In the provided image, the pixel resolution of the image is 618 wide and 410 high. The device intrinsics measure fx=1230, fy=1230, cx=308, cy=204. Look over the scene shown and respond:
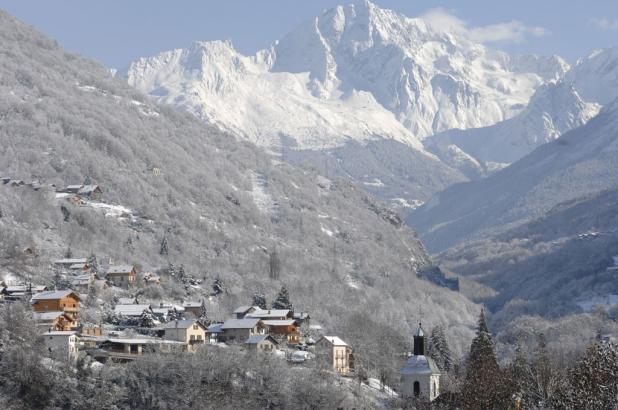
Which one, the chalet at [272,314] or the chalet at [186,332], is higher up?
the chalet at [272,314]

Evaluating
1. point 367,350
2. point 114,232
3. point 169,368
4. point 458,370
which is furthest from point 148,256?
point 169,368

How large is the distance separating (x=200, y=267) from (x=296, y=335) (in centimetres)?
5185

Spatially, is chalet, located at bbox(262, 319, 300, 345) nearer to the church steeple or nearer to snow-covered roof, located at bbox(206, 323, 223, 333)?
snow-covered roof, located at bbox(206, 323, 223, 333)

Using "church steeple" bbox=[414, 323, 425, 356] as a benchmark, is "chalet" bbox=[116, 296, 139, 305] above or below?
above

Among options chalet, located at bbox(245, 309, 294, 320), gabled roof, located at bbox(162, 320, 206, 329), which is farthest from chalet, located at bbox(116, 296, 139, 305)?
gabled roof, located at bbox(162, 320, 206, 329)

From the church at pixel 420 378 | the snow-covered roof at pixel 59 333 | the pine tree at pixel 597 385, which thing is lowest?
the pine tree at pixel 597 385

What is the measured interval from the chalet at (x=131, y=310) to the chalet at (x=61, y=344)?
21009 millimetres

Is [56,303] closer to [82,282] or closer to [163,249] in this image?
[82,282]

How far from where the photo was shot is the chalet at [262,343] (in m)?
126

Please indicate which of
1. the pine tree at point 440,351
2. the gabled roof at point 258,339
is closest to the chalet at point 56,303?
the gabled roof at point 258,339

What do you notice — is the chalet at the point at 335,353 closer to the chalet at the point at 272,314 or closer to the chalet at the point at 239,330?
the chalet at the point at 239,330

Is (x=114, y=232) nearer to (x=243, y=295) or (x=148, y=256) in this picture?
(x=148, y=256)

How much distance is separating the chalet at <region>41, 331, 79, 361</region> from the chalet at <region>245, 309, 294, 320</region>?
31025 millimetres

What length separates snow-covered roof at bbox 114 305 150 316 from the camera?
136 metres
